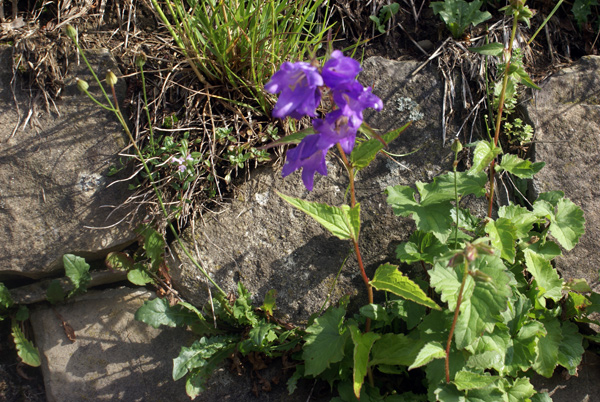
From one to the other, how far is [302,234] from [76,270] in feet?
4.35

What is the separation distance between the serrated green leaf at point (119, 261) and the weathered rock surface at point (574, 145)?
2446mm

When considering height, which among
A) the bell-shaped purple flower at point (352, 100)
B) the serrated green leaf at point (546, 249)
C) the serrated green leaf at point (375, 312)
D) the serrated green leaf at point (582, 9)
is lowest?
the serrated green leaf at point (375, 312)

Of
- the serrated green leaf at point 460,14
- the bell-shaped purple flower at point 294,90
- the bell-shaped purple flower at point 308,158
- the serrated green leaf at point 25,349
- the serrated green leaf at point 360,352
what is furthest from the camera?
the serrated green leaf at point 460,14

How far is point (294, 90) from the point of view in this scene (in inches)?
63.0

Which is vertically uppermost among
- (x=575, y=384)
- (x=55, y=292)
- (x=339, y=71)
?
(x=339, y=71)

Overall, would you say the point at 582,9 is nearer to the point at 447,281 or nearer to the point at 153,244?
the point at 447,281

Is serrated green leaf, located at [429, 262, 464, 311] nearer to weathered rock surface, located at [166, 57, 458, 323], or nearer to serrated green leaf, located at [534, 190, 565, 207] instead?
weathered rock surface, located at [166, 57, 458, 323]

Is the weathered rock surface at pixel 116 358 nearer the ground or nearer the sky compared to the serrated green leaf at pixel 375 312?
nearer the ground

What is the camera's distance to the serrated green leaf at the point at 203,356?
96.4 inches

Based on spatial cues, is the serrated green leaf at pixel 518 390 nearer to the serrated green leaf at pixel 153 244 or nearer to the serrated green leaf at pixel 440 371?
the serrated green leaf at pixel 440 371

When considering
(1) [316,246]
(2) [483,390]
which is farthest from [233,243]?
(2) [483,390]

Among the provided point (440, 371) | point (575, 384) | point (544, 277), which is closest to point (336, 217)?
point (440, 371)

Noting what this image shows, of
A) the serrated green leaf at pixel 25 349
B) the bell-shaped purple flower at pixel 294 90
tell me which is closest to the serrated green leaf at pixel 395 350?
the bell-shaped purple flower at pixel 294 90

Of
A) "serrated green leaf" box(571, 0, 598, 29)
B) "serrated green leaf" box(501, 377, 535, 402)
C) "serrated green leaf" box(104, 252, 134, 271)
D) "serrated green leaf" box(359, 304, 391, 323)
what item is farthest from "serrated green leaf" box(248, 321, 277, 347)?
"serrated green leaf" box(571, 0, 598, 29)
